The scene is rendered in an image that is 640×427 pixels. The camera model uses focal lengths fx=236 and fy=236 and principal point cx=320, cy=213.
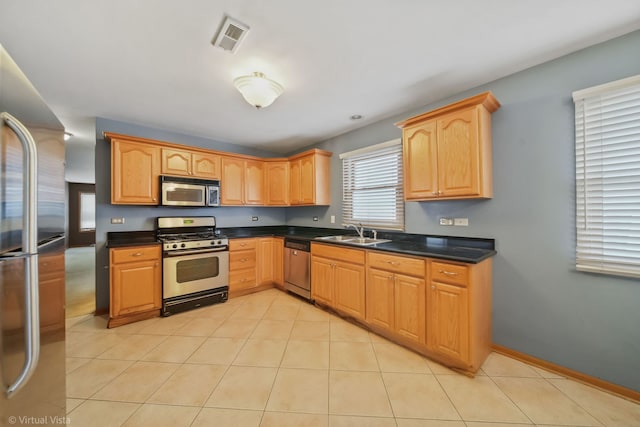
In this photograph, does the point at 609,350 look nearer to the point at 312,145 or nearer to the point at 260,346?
the point at 260,346

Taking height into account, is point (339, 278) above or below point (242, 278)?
above

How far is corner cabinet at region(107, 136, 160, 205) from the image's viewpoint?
9.78ft

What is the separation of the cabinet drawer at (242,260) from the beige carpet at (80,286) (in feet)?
6.07

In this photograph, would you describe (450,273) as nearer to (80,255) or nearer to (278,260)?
(278,260)

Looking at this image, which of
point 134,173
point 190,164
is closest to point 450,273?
Answer: point 190,164

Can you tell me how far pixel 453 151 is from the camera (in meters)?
2.23

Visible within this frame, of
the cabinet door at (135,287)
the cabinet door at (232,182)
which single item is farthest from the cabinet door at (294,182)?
the cabinet door at (135,287)

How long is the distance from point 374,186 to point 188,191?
271cm

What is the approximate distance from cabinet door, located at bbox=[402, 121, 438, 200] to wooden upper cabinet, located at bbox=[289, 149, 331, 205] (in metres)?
1.60

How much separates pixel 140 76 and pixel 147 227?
214 cm

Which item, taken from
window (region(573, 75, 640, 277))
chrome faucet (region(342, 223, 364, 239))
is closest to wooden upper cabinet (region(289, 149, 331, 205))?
chrome faucet (region(342, 223, 364, 239))

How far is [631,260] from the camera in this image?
1.64 metres

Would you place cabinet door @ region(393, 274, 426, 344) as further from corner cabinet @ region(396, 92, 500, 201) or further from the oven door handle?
the oven door handle

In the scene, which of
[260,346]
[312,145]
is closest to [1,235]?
[260,346]
